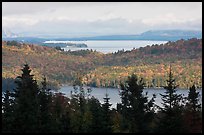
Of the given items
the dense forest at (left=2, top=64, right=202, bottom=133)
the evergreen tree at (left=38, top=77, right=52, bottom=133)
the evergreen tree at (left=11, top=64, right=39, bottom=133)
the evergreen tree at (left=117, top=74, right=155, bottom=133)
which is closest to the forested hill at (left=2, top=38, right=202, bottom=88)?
the evergreen tree at (left=117, top=74, right=155, bottom=133)

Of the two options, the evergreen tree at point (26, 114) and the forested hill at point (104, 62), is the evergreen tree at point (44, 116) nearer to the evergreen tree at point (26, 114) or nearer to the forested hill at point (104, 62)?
the evergreen tree at point (26, 114)

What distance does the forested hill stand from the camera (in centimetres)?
9081

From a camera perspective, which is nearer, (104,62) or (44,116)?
(44,116)

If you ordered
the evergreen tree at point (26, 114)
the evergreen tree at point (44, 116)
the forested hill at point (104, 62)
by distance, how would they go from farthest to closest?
the forested hill at point (104, 62) < the evergreen tree at point (44, 116) < the evergreen tree at point (26, 114)

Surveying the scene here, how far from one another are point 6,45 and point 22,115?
390ft

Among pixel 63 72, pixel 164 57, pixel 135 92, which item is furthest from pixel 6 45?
pixel 135 92

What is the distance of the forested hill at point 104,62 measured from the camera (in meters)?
90.8

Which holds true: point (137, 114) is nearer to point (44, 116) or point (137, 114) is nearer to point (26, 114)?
point (44, 116)

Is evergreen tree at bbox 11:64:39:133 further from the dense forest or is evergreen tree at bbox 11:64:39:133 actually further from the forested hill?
the forested hill

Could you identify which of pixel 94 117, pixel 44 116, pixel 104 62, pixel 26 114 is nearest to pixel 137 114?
pixel 94 117

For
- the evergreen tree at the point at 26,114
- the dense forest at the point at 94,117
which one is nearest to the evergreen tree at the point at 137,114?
the dense forest at the point at 94,117

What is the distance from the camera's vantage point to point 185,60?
4306 inches

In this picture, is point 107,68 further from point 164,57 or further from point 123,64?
Result: point 164,57

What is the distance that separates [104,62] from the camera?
11856 cm
